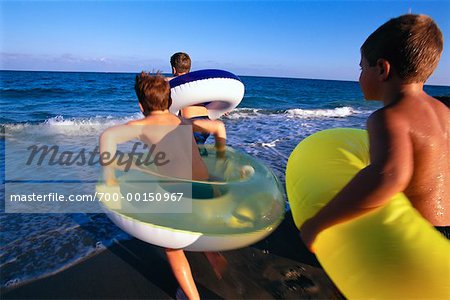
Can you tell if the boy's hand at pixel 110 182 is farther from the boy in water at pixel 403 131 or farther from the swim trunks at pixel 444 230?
the swim trunks at pixel 444 230

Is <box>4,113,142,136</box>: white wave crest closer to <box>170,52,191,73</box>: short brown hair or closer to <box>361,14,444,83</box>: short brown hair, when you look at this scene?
<box>170,52,191,73</box>: short brown hair

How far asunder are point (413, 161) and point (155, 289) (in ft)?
6.56

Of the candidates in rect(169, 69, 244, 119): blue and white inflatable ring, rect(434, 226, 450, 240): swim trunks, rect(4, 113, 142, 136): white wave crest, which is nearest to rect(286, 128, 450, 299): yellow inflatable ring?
rect(434, 226, 450, 240): swim trunks

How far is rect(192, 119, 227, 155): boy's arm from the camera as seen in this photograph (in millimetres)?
2576

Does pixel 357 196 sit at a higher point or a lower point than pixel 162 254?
higher

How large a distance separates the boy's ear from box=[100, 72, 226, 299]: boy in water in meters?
1.41

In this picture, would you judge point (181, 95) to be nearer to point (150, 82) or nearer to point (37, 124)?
point (150, 82)

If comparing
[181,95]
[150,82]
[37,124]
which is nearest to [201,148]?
[181,95]

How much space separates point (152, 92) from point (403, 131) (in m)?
1.62

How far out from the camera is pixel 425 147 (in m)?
1.42

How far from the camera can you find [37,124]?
9.46 meters

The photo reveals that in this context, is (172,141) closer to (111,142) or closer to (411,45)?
(111,142)

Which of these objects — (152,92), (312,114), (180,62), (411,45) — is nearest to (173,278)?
(152,92)

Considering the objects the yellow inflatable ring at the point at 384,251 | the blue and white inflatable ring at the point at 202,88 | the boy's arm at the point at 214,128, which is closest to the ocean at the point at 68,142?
the boy's arm at the point at 214,128
